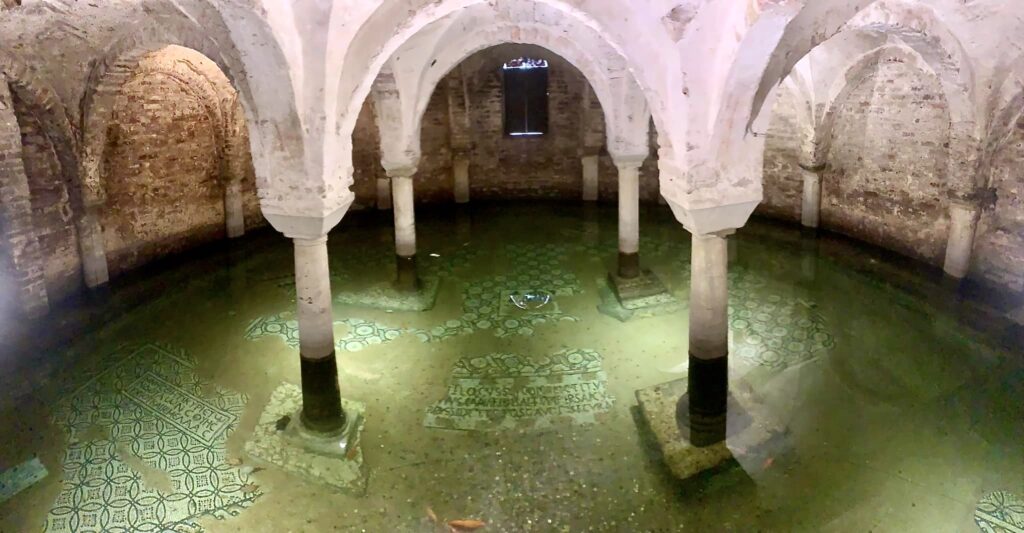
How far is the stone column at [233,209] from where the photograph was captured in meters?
10.5

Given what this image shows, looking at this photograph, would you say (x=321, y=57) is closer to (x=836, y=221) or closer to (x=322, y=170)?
(x=322, y=170)

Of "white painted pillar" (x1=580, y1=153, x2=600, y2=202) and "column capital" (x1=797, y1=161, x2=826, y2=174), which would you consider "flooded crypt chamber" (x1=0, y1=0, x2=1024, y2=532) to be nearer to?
"column capital" (x1=797, y1=161, x2=826, y2=174)

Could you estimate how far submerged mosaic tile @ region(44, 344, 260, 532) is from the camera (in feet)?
14.2

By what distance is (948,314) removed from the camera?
23.5 feet

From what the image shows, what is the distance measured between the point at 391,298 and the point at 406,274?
456mm

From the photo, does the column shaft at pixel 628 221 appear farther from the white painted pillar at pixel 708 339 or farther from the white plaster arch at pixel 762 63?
the white plaster arch at pixel 762 63

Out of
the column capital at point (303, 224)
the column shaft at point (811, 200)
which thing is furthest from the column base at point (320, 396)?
the column shaft at point (811, 200)

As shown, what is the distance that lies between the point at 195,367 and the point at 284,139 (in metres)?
2.86

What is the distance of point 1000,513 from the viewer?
415 cm

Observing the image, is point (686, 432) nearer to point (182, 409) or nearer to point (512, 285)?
point (512, 285)

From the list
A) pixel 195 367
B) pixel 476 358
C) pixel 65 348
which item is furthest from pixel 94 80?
pixel 476 358

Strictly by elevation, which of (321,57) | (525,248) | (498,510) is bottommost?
(498,510)

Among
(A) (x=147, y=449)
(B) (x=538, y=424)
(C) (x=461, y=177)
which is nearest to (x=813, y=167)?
(C) (x=461, y=177)

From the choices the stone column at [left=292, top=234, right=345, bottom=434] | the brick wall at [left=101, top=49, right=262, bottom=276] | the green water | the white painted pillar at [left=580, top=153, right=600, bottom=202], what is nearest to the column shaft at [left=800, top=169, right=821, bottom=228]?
the green water
